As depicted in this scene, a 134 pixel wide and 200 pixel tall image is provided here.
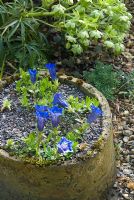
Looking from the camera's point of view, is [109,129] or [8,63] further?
[8,63]

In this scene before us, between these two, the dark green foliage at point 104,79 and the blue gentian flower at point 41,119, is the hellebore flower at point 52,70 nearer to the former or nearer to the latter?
the blue gentian flower at point 41,119

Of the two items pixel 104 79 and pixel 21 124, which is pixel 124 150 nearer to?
pixel 104 79

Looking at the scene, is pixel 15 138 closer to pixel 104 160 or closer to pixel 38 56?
pixel 104 160

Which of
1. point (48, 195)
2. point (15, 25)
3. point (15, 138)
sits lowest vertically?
point (48, 195)

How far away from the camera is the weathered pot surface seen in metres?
2.86

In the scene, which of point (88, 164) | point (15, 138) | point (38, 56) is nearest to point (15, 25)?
point (38, 56)

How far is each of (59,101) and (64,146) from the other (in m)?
0.38

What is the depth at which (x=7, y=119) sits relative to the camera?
3184mm

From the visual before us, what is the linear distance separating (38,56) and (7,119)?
735 mm

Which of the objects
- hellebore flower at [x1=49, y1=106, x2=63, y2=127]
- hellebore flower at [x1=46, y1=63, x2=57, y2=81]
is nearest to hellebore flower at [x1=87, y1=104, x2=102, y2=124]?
hellebore flower at [x1=49, y1=106, x2=63, y2=127]

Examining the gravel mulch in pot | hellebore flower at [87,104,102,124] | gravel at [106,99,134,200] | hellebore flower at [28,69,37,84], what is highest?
hellebore flower at [28,69,37,84]

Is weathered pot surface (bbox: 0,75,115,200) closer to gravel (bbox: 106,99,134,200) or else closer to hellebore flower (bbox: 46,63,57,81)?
gravel (bbox: 106,99,134,200)

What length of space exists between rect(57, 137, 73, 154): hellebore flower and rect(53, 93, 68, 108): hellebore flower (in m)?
0.32

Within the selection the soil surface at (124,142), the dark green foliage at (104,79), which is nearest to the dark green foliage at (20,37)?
the dark green foliage at (104,79)
